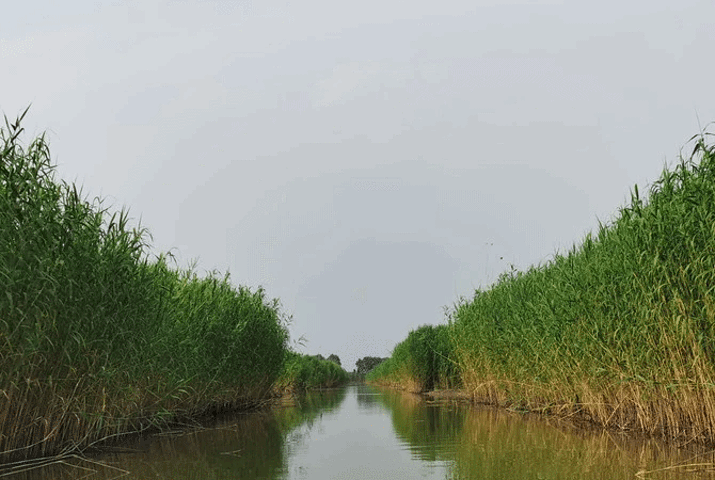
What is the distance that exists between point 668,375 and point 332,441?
449cm

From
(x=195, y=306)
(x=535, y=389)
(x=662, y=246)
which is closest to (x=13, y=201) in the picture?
(x=195, y=306)

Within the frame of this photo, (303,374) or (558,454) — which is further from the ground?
(303,374)

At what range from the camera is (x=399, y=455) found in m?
7.01

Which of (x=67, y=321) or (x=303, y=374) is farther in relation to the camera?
(x=303, y=374)

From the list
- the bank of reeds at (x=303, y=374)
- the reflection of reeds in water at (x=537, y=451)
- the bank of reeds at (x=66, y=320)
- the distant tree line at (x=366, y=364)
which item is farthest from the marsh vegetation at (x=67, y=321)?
the distant tree line at (x=366, y=364)

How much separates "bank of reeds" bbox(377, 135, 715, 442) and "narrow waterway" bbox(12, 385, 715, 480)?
0.53 meters

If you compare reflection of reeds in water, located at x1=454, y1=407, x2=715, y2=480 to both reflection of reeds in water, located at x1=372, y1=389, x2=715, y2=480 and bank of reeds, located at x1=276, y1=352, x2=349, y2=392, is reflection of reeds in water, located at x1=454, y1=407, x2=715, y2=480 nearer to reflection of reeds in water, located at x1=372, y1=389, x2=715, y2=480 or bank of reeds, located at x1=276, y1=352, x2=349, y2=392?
reflection of reeds in water, located at x1=372, y1=389, x2=715, y2=480

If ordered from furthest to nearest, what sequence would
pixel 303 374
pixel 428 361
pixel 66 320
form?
pixel 303 374, pixel 428 361, pixel 66 320

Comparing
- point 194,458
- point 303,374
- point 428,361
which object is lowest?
point 194,458

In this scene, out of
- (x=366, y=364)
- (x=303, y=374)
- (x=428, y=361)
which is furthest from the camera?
(x=366, y=364)

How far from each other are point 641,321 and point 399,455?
3.15 meters

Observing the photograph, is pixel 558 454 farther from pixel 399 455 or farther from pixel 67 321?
pixel 67 321

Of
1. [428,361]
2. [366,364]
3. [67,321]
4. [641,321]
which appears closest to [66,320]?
[67,321]

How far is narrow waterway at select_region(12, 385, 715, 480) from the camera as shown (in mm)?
5672
